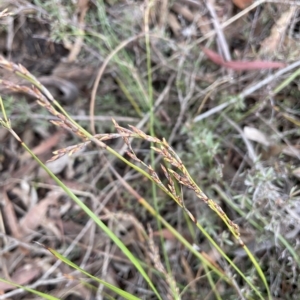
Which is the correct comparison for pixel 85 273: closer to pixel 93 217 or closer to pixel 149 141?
pixel 93 217

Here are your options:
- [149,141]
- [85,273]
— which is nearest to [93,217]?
[85,273]

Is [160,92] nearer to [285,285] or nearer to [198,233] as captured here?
[198,233]

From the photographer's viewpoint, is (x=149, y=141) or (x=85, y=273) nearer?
(x=85, y=273)

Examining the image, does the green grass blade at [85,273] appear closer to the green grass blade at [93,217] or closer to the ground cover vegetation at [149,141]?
the green grass blade at [93,217]

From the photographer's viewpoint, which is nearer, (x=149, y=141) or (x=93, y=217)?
(x=93, y=217)

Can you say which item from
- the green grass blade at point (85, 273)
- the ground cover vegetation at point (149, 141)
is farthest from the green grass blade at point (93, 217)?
the ground cover vegetation at point (149, 141)

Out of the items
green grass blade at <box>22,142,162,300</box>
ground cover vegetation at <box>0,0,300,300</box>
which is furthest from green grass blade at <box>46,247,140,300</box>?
ground cover vegetation at <box>0,0,300,300</box>

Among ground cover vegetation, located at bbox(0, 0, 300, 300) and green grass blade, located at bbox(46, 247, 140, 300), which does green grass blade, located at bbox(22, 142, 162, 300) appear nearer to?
green grass blade, located at bbox(46, 247, 140, 300)

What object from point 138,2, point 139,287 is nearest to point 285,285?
point 139,287
